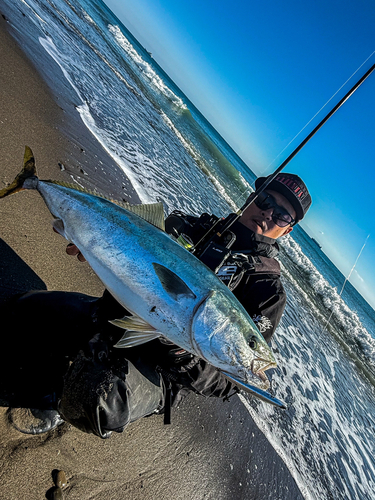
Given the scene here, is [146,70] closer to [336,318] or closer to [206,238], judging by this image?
[336,318]

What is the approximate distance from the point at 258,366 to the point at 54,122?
591 cm

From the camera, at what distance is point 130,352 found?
91.3 inches

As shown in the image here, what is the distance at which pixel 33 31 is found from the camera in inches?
361

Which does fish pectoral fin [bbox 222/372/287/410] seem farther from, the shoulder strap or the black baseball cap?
the black baseball cap

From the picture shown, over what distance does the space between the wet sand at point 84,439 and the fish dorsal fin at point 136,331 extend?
1108 mm

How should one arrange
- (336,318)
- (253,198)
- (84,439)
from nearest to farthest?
1. (84,439)
2. (253,198)
3. (336,318)

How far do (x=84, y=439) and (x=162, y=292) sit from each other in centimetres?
150

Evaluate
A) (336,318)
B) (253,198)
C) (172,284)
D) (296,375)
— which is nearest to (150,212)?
(172,284)

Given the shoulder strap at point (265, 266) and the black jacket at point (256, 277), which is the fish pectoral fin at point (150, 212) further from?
the shoulder strap at point (265, 266)

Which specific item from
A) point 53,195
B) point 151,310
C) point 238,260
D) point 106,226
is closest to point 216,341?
point 151,310

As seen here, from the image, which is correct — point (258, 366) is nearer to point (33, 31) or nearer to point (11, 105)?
point (11, 105)

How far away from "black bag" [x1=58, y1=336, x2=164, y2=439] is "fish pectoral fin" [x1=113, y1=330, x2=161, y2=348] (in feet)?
1.53

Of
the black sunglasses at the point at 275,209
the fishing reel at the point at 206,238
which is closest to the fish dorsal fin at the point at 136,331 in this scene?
the fishing reel at the point at 206,238

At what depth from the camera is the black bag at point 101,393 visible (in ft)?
5.99
